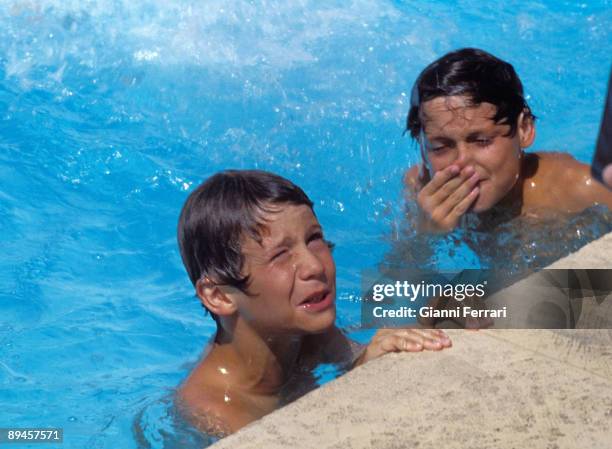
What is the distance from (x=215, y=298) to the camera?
329cm

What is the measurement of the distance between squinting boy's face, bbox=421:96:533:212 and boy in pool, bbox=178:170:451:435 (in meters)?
1.07

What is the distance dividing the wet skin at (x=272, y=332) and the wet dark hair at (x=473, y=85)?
126 cm

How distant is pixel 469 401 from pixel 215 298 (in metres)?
1.02

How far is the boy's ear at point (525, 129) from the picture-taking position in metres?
4.32

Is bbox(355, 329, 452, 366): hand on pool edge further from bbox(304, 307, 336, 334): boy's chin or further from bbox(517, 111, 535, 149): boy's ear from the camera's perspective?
bbox(517, 111, 535, 149): boy's ear

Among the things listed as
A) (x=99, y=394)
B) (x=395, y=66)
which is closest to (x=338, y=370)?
(x=99, y=394)

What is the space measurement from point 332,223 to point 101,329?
1537 millimetres

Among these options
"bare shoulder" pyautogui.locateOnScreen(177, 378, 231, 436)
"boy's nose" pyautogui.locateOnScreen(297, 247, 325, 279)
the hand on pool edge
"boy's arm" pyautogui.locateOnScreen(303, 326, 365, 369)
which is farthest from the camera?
"boy's arm" pyautogui.locateOnScreen(303, 326, 365, 369)

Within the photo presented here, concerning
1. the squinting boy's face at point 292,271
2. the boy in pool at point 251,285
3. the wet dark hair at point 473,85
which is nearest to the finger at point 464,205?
the wet dark hair at point 473,85

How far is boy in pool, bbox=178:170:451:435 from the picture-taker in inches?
124

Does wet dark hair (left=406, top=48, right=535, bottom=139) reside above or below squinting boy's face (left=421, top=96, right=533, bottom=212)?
above

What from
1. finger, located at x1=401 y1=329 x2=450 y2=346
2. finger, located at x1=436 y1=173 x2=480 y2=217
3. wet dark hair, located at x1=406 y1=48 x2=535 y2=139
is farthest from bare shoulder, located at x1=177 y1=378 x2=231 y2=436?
wet dark hair, located at x1=406 y1=48 x2=535 y2=139

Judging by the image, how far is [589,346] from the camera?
2.93m

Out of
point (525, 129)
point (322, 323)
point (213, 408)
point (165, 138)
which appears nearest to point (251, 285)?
point (322, 323)
